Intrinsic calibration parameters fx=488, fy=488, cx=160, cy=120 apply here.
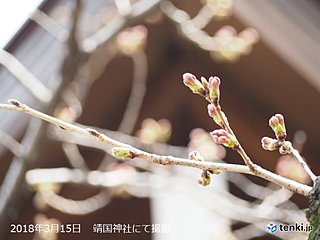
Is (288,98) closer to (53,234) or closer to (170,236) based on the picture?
(170,236)

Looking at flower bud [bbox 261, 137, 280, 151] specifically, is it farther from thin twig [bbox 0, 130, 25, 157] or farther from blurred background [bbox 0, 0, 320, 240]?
thin twig [bbox 0, 130, 25, 157]

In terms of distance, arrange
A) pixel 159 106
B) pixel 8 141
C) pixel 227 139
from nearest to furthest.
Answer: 1. pixel 227 139
2. pixel 8 141
3. pixel 159 106

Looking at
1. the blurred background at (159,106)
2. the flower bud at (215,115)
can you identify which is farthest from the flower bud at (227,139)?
the blurred background at (159,106)

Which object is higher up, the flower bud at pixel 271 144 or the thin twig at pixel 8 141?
the flower bud at pixel 271 144

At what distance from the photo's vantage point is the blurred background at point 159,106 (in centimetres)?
159

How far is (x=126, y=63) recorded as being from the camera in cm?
192

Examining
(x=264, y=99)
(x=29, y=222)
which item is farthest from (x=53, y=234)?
(x=264, y=99)

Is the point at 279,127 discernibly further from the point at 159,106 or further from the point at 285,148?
the point at 159,106

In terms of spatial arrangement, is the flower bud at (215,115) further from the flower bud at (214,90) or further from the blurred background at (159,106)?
the blurred background at (159,106)

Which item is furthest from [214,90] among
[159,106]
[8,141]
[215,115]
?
[159,106]

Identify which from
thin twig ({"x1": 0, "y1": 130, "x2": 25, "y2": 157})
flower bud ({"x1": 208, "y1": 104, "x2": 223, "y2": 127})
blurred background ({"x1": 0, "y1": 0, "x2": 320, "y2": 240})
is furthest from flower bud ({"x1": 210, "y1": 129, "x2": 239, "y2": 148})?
thin twig ({"x1": 0, "y1": 130, "x2": 25, "y2": 157})

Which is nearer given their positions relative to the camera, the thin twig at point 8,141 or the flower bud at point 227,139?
the flower bud at point 227,139

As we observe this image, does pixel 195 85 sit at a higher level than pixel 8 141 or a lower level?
higher

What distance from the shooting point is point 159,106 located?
2.24 m
